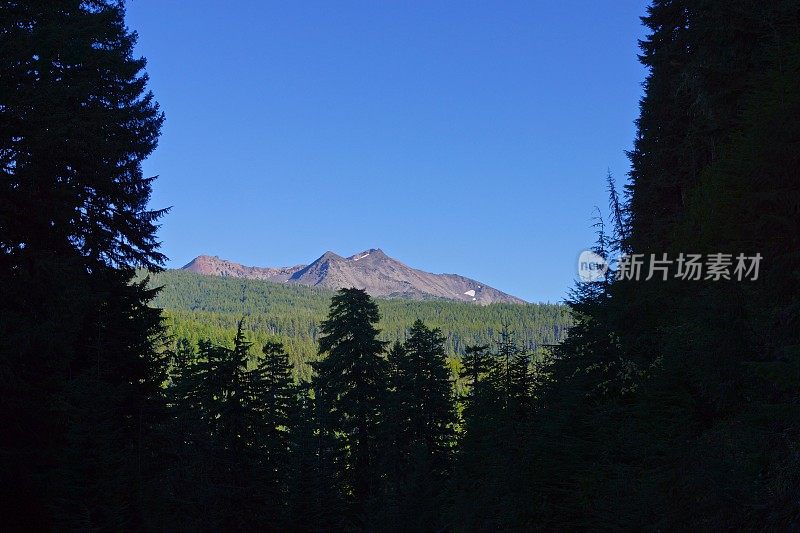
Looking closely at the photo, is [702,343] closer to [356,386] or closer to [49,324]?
[49,324]

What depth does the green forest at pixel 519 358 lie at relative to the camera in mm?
11867

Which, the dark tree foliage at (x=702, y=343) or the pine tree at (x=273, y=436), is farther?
the pine tree at (x=273, y=436)

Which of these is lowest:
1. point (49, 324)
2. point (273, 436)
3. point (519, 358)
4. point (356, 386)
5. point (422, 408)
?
point (273, 436)

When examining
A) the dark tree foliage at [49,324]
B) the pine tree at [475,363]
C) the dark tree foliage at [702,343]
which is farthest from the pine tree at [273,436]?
the pine tree at [475,363]

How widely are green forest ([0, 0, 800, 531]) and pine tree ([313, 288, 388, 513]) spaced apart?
742 centimetres

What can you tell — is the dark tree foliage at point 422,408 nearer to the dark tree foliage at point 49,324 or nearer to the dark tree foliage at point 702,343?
the dark tree foliage at point 702,343

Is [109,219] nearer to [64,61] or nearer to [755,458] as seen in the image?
[64,61]

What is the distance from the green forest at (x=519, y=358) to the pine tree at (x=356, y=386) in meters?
7.42

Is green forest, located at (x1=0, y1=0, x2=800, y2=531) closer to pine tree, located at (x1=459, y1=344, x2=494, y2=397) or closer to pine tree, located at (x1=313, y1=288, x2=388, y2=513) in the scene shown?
pine tree, located at (x1=313, y1=288, x2=388, y2=513)

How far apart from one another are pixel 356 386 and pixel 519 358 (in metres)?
11.9

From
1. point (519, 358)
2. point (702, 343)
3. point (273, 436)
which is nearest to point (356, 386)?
point (519, 358)

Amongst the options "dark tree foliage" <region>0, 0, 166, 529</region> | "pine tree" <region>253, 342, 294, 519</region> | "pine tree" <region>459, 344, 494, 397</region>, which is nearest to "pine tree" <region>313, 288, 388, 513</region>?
"pine tree" <region>253, 342, 294, 519</region>

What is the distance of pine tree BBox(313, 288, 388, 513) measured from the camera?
127ft

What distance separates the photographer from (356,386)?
39.7 m
